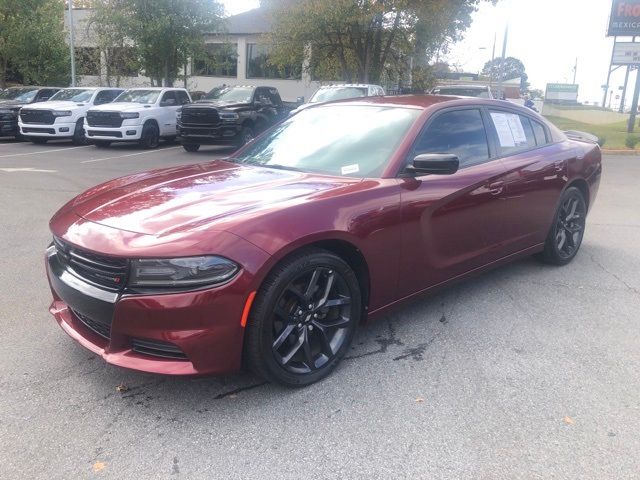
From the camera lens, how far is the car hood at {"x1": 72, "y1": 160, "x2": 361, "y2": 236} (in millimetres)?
2977

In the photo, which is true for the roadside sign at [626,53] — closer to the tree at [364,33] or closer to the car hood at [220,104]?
the tree at [364,33]

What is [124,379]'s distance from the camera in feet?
10.7

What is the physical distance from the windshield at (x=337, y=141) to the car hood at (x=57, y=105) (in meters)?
14.4

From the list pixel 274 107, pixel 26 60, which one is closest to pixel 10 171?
pixel 274 107

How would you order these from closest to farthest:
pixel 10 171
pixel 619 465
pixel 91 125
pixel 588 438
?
pixel 619 465, pixel 588 438, pixel 10 171, pixel 91 125

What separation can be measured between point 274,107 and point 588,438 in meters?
14.7

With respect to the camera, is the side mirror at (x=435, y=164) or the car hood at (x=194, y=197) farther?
the side mirror at (x=435, y=164)

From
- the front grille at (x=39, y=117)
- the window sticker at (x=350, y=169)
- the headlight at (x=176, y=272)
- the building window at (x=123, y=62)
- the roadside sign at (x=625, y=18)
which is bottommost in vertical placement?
the front grille at (x=39, y=117)

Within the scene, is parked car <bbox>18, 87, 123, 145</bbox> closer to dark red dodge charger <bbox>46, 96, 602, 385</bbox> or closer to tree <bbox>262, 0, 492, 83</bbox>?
tree <bbox>262, 0, 492, 83</bbox>

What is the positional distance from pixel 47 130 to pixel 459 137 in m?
15.6

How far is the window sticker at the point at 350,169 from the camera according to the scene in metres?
3.75

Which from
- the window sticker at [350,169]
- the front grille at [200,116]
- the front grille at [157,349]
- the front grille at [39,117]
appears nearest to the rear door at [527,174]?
the window sticker at [350,169]

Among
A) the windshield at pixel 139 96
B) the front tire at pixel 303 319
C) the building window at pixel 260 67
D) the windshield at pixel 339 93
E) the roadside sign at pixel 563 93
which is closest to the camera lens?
the front tire at pixel 303 319

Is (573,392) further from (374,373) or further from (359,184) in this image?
(359,184)
